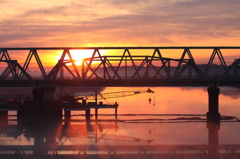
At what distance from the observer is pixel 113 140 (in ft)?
133

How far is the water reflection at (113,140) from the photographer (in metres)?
34.4

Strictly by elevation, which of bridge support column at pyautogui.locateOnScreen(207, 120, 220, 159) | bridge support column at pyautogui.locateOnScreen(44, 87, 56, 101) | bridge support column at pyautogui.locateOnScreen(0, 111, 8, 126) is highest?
bridge support column at pyautogui.locateOnScreen(44, 87, 56, 101)

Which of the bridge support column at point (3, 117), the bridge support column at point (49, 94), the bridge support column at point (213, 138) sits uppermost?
the bridge support column at point (49, 94)

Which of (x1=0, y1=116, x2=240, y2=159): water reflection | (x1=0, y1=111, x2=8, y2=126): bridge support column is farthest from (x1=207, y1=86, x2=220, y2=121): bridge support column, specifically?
(x1=0, y1=111, x2=8, y2=126): bridge support column

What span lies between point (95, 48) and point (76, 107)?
38.6ft

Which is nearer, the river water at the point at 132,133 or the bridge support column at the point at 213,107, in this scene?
the river water at the point at 132,133

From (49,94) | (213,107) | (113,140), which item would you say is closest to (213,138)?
(113,140)

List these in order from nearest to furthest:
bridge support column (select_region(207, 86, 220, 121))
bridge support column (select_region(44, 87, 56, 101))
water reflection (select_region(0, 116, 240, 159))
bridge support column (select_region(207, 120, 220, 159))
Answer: water reflection (select_region(0, 116, 240, 159)) → bridge support column (select_region(207, 120, 220, 159)) → bridge support column (select_region(207, 86, 220, 121)) → bridge support column (select_region(44, 87, 56, 101))

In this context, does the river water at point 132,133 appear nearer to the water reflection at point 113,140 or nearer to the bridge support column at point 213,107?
the water reflection at point 113,140

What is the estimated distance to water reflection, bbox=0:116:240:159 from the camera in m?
34.4

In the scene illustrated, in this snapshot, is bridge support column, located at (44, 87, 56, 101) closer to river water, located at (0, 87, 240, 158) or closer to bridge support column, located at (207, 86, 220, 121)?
river water, located at (0, 87, 240, 158)

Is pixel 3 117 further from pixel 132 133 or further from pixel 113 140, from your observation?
pixel 113 140

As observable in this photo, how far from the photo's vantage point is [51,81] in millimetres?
57500

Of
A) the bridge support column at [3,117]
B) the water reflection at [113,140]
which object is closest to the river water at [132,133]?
the water reflection at [113,140]
